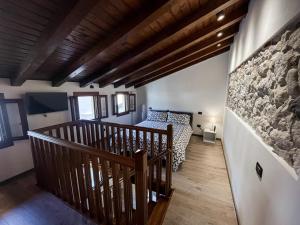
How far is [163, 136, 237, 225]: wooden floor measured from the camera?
2.02 metres

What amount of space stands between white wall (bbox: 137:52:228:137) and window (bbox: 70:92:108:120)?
220 centimetres

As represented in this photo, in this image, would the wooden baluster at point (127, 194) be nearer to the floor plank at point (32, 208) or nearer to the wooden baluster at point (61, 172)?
the floor plank at point (32, 208)

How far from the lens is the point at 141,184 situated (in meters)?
1.35

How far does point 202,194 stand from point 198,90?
145 inches

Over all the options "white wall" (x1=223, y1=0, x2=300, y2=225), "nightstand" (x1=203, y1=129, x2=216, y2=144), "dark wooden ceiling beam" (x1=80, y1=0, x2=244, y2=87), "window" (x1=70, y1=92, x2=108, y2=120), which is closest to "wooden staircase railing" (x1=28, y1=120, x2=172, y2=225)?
"white wall" (x1=223, y1=0, x2=300, y2=225)

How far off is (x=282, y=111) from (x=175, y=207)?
77.1 inches

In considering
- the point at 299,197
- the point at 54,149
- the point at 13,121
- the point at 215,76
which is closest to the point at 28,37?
the point at 54,149

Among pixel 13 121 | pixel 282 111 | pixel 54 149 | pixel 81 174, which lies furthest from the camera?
pixel 13 121

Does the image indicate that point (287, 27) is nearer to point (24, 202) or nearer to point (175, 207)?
point (175, 207)

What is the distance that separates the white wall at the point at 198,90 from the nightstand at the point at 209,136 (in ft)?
1.22

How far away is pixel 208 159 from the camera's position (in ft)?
12.2

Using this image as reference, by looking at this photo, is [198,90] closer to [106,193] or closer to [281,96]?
[281,96]

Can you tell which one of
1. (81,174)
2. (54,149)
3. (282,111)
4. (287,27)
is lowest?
(81,174)

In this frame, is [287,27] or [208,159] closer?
[287,27]
